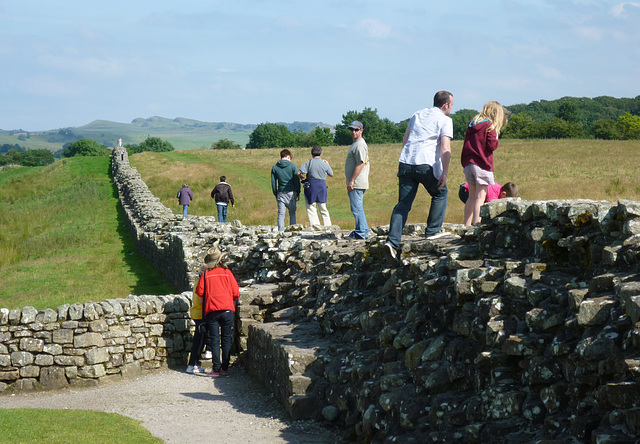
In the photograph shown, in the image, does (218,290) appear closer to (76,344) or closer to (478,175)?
(76,344)

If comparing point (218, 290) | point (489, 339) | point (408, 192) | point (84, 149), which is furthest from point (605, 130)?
point (84, 149)

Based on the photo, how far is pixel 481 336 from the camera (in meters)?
5.40

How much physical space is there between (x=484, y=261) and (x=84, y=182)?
48644 mm

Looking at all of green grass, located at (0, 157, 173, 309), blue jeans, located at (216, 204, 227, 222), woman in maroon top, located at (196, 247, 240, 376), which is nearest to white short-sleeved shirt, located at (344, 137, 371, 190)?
woman in maroon top, located at (196, 247, 240, 376)

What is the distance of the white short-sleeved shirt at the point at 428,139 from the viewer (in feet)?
25.4

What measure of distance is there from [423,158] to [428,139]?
9.8 inches

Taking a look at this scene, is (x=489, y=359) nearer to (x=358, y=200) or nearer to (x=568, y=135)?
(x=358, y=200)

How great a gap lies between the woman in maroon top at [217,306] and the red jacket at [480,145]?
3.93 metres

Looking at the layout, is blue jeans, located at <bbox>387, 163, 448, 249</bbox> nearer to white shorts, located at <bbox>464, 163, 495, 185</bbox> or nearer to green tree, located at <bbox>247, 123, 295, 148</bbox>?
white shorts, located at <bbox>464, 163, 495, 185</bbox>

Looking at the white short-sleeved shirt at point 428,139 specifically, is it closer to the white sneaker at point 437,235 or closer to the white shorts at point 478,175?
the white sneaker at point 437,235

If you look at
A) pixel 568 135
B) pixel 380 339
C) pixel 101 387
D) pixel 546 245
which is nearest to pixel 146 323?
pixel 101 387

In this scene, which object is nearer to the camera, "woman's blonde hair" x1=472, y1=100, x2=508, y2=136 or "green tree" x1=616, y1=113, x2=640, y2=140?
"woman's blonde hair" x1=472, y1=100, x2=508, y2=136

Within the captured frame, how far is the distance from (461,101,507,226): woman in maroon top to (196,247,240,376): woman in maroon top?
3.71 metres

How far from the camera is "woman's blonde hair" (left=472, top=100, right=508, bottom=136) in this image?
28.2 feet
